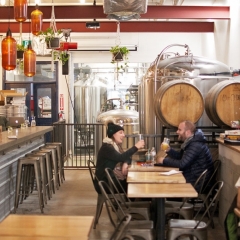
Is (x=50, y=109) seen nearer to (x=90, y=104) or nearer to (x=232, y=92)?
(x=90, y=104)

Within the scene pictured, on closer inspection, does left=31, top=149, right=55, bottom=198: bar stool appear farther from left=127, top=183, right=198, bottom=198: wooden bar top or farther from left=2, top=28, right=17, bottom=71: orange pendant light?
left=127, top=183, right=198, bottom=198: wooden bar top

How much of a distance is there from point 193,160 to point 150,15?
18.7ft

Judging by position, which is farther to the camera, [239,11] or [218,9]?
[218,9]

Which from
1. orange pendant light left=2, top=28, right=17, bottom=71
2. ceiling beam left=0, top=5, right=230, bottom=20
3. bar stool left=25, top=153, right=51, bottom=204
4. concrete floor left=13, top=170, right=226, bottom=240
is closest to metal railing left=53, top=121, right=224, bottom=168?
concrete floor left=13, top=170, right=226, bottom=240

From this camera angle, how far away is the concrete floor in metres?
5.73

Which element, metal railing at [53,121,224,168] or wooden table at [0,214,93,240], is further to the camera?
metal railing at [53,121,224,168]

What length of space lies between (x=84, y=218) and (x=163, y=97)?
138 inches

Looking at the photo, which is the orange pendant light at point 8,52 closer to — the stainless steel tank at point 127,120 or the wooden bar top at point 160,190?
the wooden bar top at point 160,190

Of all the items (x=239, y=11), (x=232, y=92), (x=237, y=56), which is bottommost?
(x=232, y=92)

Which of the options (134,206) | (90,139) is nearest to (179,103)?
(134,206)

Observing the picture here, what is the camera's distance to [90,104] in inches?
595

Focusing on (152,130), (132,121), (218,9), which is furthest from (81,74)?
(152,130)

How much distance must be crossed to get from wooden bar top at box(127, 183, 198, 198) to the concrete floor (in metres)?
1.31

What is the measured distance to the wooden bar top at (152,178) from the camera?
15.3 ft
